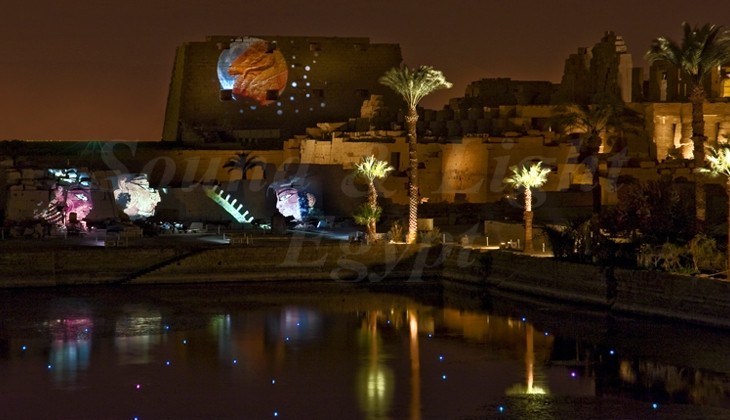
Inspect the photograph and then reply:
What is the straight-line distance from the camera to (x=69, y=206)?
3812 centimetres

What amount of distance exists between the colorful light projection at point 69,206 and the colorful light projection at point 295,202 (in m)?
5.97

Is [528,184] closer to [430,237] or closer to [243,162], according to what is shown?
[430,237]

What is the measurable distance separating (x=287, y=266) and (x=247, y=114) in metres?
26.2

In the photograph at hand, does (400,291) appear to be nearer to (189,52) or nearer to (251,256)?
(251,256)

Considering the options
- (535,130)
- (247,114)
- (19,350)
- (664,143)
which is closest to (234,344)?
(19,350)

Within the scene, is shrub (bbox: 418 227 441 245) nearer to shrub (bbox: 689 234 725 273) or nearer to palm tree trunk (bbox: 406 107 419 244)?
palm tree trunk (bbox: 406 107 419 244)

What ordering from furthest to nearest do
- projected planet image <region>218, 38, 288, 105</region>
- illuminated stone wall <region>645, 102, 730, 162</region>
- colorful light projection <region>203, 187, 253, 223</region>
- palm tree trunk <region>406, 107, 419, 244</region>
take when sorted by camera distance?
projected planet image <region>218, 38, 288, 105</region>
illuminated stone wall <region>645, 102, 730, 162</region>
colorful light projection <region>203, 187, 253, 223</region>
palm tree trunk <region>406, 107, 419, 244</region>

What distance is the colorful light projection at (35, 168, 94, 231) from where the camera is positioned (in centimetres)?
3744

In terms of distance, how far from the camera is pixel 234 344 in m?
23.7

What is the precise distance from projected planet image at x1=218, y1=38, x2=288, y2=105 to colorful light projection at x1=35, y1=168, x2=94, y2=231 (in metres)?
19.4

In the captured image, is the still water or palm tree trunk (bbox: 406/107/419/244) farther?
palm tree trunk (bbox: 406/107/419/244)

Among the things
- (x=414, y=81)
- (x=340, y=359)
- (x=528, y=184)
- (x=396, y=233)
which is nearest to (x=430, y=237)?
(x=396, y=233)

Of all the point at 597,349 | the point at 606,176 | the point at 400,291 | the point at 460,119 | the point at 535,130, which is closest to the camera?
the point at 597,349

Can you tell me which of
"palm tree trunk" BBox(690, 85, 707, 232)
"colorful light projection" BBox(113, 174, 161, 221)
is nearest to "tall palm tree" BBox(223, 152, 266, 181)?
"colorful light projection" BBox(113, 174, 161, 221)
